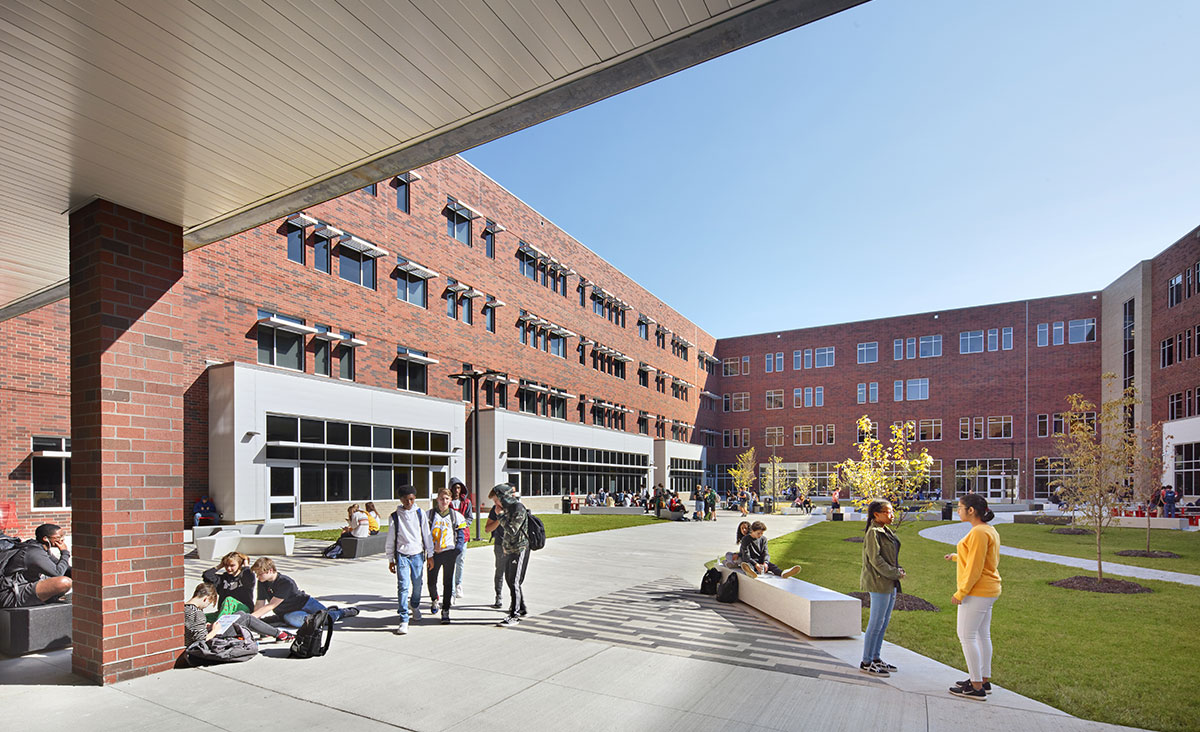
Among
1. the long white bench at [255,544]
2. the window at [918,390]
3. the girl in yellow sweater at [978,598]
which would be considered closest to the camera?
the girl in yellow sweater at [978,598]

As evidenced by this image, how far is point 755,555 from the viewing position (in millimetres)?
11016

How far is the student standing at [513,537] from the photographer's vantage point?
30.7 ft

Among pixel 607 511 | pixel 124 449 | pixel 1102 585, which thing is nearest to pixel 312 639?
pixel 124 449

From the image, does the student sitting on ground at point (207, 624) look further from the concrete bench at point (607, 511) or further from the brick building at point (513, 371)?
the concrete bench at point (607, 511)

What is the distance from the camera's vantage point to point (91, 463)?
631 cm

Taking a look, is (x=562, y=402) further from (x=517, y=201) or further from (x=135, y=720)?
(x=135, y=720)

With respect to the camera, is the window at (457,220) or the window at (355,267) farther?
the window at (457,220)

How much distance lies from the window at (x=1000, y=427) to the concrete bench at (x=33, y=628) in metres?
65.1

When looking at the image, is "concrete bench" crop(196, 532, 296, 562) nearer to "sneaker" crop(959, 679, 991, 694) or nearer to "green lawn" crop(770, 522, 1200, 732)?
"green lawn" crop(770, 522, 1200, 732)

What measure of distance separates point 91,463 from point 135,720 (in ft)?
8.00

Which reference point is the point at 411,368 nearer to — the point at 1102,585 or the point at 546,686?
the point at 546,686

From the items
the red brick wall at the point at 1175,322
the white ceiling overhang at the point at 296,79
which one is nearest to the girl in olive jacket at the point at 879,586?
the white ceiling overhang at the point at 296,79

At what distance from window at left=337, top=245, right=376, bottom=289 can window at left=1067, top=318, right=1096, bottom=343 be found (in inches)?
2248

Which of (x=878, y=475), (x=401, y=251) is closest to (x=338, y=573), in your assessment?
(x=878, y=475)
